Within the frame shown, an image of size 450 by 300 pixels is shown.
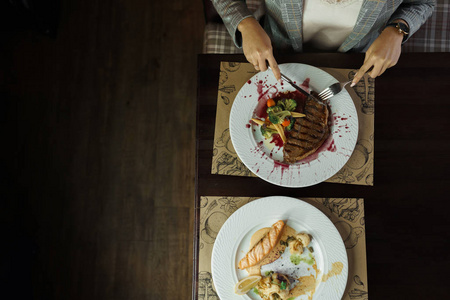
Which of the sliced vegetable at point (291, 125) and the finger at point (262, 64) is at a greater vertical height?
the finger at point (262, 64)

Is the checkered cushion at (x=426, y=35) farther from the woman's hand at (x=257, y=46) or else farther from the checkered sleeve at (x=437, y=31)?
the woman's hand at (x=257, y=46)

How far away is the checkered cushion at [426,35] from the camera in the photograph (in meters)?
1.44

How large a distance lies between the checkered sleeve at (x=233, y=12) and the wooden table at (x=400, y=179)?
103 mm

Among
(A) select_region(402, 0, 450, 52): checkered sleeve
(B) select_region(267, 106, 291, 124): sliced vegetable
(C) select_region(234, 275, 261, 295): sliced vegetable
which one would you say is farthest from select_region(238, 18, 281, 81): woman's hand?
(A) select_region(402, 0, 450, 52): checkered sleeve

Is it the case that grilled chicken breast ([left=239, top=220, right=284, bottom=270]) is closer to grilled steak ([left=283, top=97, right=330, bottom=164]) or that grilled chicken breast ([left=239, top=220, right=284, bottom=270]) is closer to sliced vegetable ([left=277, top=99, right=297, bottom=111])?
grilled steak ([left=283, top=97, right=330, bottom=164])

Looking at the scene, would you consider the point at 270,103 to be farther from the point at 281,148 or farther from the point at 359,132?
the point at 359,132

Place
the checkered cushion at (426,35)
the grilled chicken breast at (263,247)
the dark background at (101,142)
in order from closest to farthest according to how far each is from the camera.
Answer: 1. the grilled chicken breast at (263,247)
2. the checkered cushion at (426,35)
3. the dark background at (101,142)

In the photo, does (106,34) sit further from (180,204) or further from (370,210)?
(370,210)

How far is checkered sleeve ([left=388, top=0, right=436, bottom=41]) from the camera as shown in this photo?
1049 millimetres

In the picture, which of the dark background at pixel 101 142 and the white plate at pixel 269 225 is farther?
the dark background at pixel 101 142

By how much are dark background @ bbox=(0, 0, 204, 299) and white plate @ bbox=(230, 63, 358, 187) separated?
934 mm

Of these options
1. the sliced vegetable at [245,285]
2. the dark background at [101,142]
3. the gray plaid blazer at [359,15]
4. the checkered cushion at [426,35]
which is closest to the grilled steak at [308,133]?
the gray plaid blazer at [359,15]

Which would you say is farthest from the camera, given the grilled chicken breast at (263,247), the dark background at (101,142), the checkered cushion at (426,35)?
the dark background at (101,142)

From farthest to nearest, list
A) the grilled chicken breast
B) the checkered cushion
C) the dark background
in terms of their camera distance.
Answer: the dark background, the checkered cushion, the grilled chicken breast
